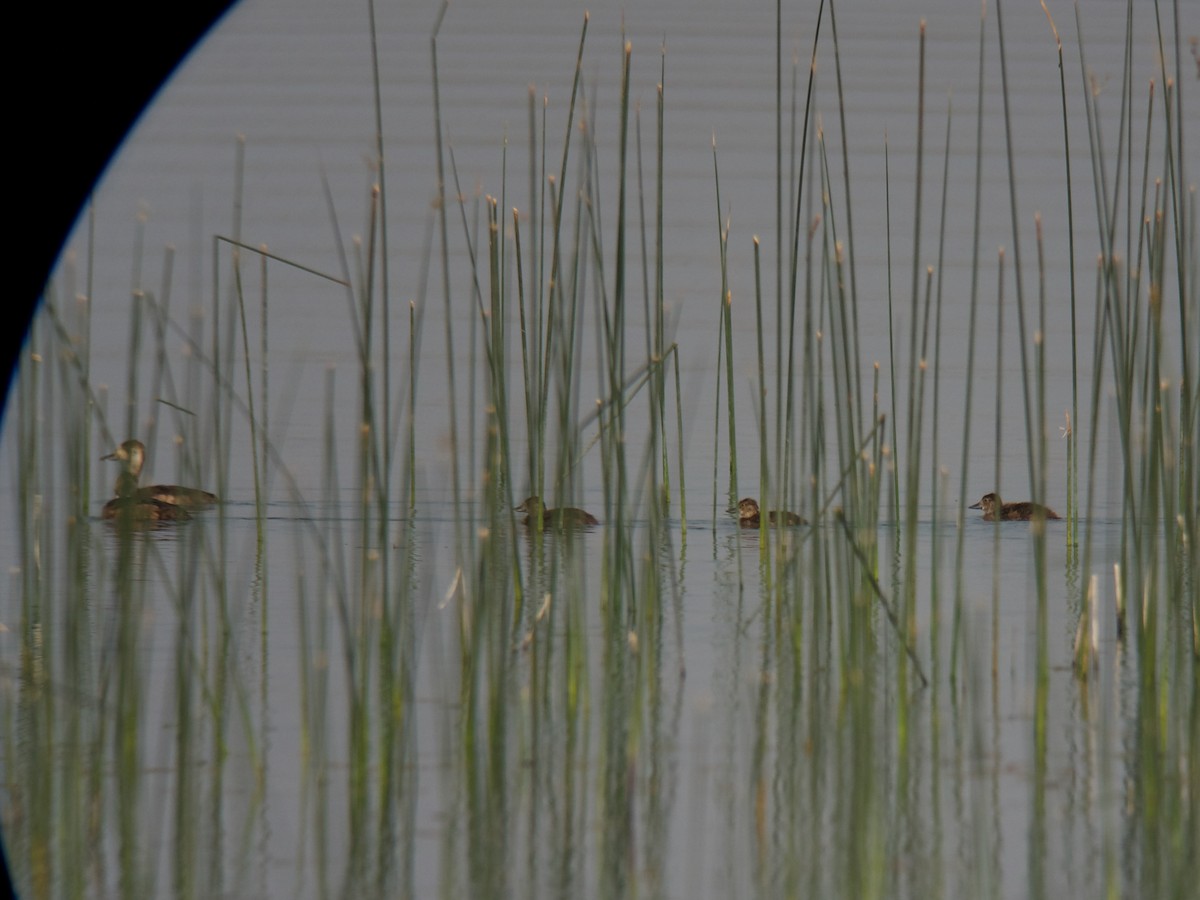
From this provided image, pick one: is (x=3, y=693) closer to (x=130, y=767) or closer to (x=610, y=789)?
(x=130, y=767)

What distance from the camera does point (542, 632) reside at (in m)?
1.98

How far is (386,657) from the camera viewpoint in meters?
1.54

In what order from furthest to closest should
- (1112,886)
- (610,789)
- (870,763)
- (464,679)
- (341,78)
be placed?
(341,78) < (464,679) < (610,789) < (870,763) < (1112,886)

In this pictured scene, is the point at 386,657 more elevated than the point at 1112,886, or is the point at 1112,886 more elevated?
the point at 386,657

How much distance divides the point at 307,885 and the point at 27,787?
342 millimetres

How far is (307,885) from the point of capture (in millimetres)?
1268

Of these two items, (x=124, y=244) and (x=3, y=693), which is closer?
(x=3, y=693)

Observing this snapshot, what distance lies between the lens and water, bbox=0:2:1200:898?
1.33 meters

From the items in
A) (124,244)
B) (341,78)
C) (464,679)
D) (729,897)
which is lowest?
(729,897)

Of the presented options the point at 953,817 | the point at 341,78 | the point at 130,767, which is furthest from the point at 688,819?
the point at 341,78

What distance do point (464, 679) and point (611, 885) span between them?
546 mm

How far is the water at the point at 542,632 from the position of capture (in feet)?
4.36

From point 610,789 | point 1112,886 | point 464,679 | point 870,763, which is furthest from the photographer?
point 464,679

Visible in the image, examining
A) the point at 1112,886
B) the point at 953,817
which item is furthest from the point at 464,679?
the point at 1112,886
